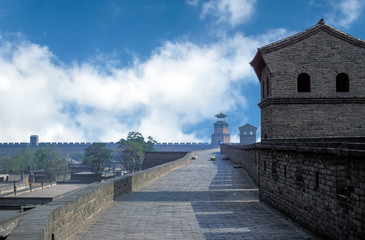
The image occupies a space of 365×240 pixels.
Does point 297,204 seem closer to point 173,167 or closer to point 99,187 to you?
point 99,187

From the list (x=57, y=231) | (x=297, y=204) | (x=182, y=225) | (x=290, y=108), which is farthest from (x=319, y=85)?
(x=57, y=231)

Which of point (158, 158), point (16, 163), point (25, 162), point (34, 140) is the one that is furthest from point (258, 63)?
point (34, 140)

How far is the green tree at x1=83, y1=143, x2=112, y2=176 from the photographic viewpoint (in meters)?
66.3

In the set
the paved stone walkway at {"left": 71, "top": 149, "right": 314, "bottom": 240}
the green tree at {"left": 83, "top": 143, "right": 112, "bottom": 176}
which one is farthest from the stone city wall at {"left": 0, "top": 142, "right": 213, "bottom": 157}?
the paved stone walkway at {"left": 71, "top": 149, "right": 314, "bottom": 240}

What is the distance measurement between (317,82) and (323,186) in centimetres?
942

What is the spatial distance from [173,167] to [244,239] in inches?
722

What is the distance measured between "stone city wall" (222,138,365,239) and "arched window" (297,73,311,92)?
6.47 meters

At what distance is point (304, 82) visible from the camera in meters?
15.9

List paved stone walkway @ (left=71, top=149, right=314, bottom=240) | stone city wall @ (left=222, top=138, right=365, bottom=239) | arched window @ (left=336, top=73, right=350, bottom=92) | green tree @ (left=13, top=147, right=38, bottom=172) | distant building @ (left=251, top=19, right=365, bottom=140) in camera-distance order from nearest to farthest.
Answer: stone city wall @ (left=222, top=138, right=365, bottom=239) → paved stone walkway @ (left=71, top=149, right=314, bottom=240) → distant building @ (left=251, top=19, right=365, bottom=140) → arched window @ (left=336, top=73, right=350, bottom=92) → green tree @ (left=13, top=147, right=38, bottom=172)

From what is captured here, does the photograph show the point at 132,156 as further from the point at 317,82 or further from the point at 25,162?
the point at 317,82

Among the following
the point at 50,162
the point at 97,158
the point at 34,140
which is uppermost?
the point at 34,140

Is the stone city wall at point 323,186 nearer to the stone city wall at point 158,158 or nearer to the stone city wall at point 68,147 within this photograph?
the stone city wall at point 158,158

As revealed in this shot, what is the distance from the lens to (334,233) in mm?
6164

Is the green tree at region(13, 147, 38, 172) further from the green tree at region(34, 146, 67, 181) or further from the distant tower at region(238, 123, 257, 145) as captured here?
the distant tower at region(238, 123, 257, 145)
